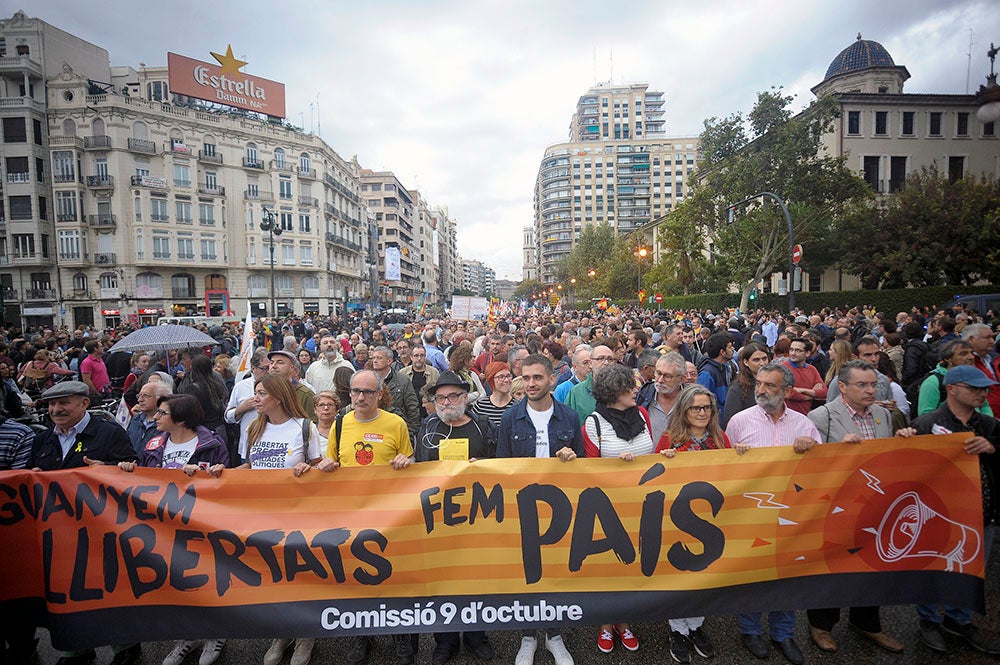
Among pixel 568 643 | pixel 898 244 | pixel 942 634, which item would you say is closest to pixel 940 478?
pixel 942 634

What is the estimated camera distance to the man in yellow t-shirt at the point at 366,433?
370cm

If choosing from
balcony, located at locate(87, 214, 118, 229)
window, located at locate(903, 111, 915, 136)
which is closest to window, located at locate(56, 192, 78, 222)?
balcony, located at locate(87, 214, 118, 229)

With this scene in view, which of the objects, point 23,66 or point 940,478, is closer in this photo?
point 940,478

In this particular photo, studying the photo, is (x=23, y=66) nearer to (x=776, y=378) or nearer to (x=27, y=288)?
(x=27, y=288)

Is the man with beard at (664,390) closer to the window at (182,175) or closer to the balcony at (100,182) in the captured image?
the window at (182,175)

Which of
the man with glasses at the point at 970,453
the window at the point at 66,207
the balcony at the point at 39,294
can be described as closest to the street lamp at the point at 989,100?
the man with glasses at the point at 970,453

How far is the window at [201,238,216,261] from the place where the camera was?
47.0 metres

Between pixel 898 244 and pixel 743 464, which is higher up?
pixel 898 244

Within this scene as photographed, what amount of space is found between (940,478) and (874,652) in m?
1.29

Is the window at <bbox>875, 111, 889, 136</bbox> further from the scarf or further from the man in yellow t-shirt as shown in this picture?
the man in yellow t-shirt

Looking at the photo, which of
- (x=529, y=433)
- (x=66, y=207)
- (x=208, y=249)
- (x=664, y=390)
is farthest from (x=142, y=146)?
(x=664, y=390)

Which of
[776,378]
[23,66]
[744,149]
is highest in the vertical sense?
[23,66]

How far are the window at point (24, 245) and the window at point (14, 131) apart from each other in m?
7.81

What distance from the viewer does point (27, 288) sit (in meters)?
41.7
